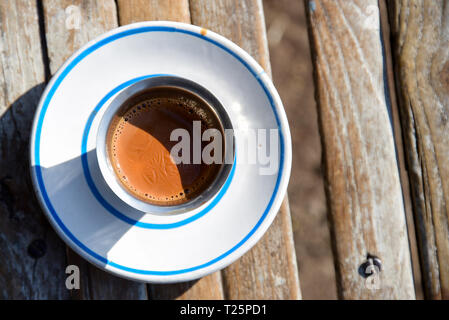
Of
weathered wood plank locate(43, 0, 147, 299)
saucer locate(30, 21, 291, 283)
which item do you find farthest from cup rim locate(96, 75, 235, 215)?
weathered wood plank locate(43, 0, 147, 299)

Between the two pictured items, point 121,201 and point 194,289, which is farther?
point 194,289

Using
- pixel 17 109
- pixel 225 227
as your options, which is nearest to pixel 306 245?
pixel 225 227

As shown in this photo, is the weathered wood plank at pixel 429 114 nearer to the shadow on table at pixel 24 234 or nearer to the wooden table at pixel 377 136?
the wooden table at pixel 377 136

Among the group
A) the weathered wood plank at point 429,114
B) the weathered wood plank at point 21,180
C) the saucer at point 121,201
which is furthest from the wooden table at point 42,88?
the weathered wood plank at point 429,114

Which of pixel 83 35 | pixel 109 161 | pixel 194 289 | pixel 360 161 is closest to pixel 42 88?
pixel 83 35

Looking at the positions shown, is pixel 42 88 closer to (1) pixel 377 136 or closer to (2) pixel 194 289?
(2) pixel 194 289

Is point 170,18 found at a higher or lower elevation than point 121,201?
higher

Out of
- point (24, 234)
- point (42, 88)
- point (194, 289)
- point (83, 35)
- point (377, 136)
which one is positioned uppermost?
point (83, 35)

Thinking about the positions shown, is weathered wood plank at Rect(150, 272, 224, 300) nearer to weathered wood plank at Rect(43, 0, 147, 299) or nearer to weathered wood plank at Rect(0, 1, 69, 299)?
weathered wood plank at Rect(43, 0, 147, 299)
